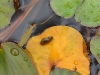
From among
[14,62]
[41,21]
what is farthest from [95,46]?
[14,62]

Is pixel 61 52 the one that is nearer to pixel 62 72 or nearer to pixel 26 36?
pixel 62 72

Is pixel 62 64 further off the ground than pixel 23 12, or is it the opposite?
pixel 23 12

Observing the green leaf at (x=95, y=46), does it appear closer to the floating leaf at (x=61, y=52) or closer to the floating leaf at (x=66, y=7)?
the floating leaf at (x=61, y=52)

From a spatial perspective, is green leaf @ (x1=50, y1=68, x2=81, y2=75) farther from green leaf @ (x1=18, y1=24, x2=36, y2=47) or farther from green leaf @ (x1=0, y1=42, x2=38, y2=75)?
green leaf @ (x1=18, y1=24, x2=36, y2=47)

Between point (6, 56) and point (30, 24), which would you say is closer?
point (6, 56)

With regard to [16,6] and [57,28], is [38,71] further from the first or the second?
[16,6]

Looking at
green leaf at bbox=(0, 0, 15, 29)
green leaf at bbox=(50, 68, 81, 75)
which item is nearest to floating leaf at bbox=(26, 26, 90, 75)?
green leaf at bbox=(50, 68, 81, 75)

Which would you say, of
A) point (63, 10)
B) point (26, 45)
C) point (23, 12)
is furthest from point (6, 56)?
point (63, 10)

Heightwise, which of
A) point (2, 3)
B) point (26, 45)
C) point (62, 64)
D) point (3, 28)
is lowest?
point (62, 64)
